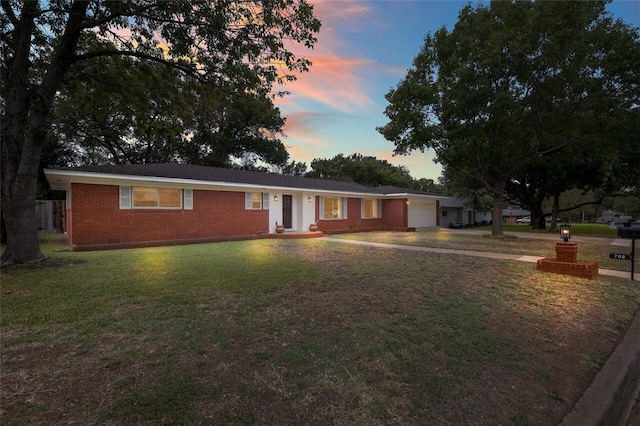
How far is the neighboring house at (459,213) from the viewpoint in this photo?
3441 centimetres

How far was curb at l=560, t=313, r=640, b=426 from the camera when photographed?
2.57 m

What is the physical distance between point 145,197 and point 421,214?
62.4ft

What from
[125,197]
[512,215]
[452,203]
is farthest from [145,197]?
[512,215]

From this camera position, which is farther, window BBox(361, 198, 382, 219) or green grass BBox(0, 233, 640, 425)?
window BBox(361, 198, 382, 219)

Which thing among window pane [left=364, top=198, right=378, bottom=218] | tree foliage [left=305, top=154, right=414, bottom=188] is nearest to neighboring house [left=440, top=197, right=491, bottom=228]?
tree foliage [left=305, top=154, right=414, bottom=188]

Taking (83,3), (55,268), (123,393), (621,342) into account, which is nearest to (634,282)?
(621,342)

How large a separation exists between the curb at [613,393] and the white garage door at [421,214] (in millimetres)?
19290

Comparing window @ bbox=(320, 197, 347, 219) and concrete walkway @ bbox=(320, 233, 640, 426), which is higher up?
window @ bbox=(320, 197, 347, 219)

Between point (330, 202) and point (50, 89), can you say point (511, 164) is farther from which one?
point (50, 89)

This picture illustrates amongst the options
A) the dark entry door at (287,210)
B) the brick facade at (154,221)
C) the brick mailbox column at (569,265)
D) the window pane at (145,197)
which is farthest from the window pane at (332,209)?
the brick mailbox column at (569,265)

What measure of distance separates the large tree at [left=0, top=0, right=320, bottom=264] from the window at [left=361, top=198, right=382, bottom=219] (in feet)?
46.9

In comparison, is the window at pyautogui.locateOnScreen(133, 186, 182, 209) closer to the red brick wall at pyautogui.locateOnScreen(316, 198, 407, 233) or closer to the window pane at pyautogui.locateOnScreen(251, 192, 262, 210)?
the window pane at pyautogui.locateOnScreen(251, 192, 262, 210)

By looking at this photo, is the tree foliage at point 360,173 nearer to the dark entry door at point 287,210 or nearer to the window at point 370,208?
the window at point 370,208

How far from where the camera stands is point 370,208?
74.4 feet
